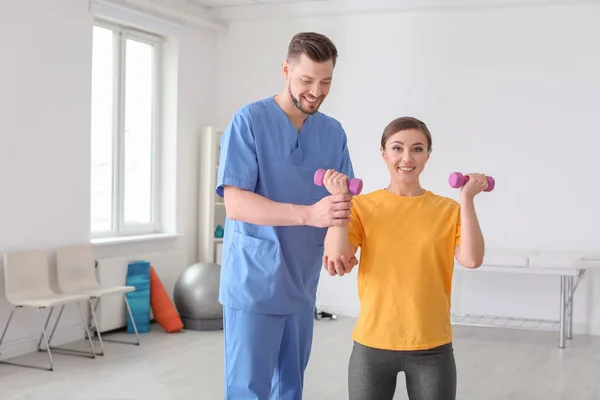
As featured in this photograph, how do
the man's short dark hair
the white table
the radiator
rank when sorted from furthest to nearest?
the radiator
the white table
the man's short dark hair

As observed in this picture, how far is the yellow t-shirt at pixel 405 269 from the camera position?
1.94 meters

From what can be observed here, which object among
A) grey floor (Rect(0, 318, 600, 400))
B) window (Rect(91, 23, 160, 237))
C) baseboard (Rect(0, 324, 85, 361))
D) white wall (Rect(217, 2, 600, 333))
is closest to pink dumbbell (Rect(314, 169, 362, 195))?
grey floor (Rect(0, 318, 600, 400))

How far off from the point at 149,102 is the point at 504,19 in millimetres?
2854

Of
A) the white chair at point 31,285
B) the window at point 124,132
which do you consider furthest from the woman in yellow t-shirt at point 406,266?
the window at point 124,132

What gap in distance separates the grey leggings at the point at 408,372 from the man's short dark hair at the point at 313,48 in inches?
30.3

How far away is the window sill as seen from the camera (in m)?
5.63

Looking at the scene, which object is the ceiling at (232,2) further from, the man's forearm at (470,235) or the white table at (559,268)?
the man's forearm at (470,235)

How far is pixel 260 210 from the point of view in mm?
2084

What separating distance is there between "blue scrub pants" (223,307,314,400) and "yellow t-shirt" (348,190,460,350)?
13.1 inches

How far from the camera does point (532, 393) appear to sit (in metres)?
4.25

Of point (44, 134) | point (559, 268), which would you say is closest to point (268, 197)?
point (44, 134)

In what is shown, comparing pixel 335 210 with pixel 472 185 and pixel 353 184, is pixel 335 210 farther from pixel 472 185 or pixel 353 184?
pixel 472 185

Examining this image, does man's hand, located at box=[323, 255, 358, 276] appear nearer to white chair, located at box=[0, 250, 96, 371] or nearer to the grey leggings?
the grey leggings

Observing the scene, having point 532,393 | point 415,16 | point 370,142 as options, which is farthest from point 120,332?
point 415,16
